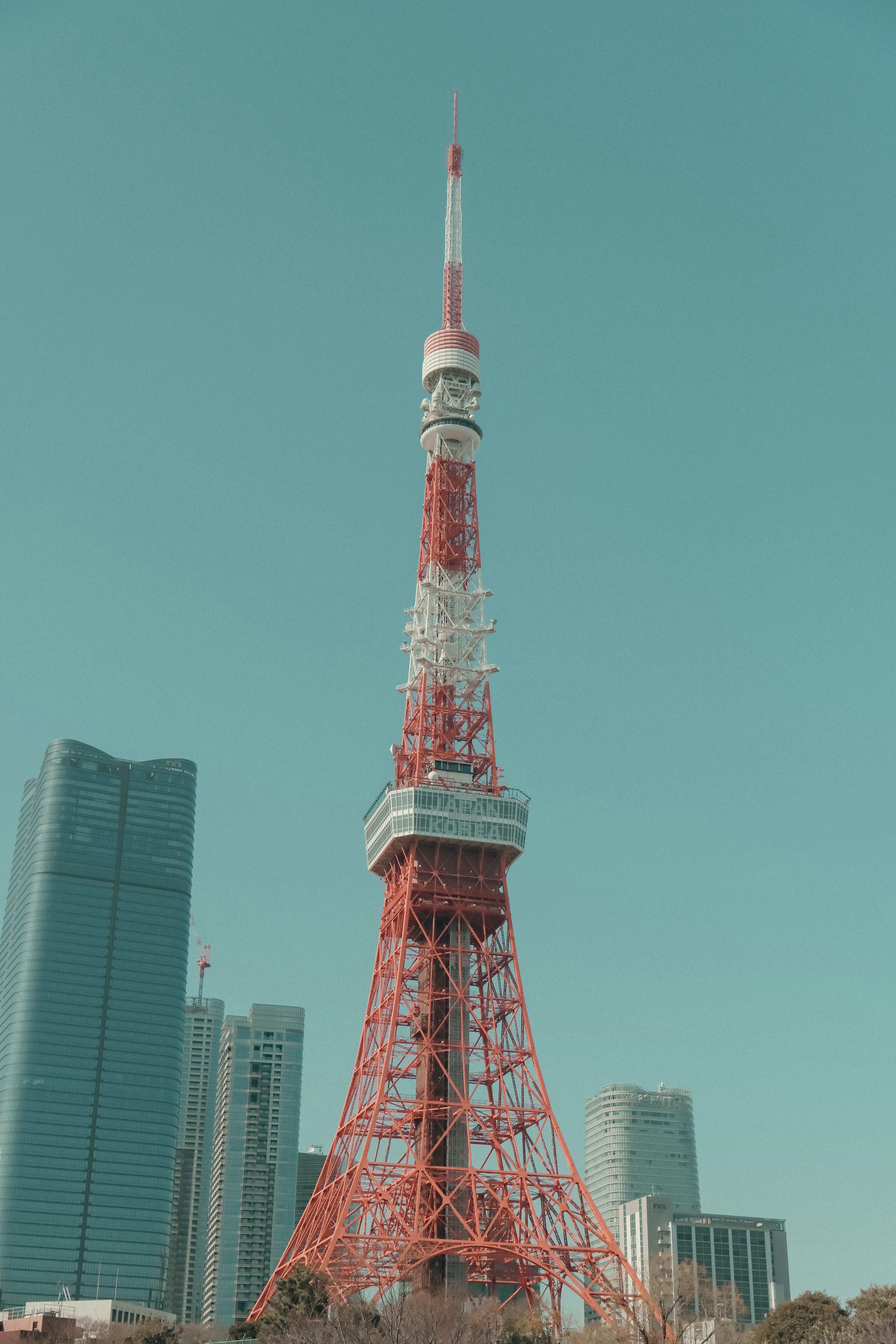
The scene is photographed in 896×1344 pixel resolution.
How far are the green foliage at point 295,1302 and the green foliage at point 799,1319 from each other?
2504cm

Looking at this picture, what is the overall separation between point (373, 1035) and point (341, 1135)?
248 inches

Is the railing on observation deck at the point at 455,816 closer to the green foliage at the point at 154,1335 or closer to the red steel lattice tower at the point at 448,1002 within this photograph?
the red steel lattice tower at the point at 448,1002

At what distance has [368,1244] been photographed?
277ft

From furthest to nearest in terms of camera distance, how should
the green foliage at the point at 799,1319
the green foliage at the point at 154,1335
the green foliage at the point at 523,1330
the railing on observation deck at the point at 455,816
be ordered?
1. the railing on observation deck at the point at 455,816
2. the green foliage at the point at 154,1335
3. the green foliage at the point at 799,1319
4. the green foliage at the point at 523,1330

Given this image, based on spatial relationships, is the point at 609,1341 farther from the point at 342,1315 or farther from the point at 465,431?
the point at 465,431

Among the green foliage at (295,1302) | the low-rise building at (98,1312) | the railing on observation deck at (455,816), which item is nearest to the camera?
the green foliage at (295,1302)

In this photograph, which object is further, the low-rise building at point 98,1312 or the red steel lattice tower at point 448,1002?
the low-rise building at point 98,1312

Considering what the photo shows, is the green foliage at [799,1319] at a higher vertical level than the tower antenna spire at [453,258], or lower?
lower

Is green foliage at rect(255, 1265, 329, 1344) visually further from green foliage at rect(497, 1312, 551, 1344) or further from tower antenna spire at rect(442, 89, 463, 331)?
tower antenna spire at rect(442, 89, 463, 331)

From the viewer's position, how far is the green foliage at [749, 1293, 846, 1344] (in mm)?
81688

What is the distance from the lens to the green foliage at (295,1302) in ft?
240

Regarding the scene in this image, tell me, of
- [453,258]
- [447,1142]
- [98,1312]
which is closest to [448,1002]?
[447,1142]

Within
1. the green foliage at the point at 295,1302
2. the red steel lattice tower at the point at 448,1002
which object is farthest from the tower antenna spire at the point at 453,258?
the green foliage at the point at 295,1302

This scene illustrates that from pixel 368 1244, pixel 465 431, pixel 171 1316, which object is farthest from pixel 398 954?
pixel 171 1316
